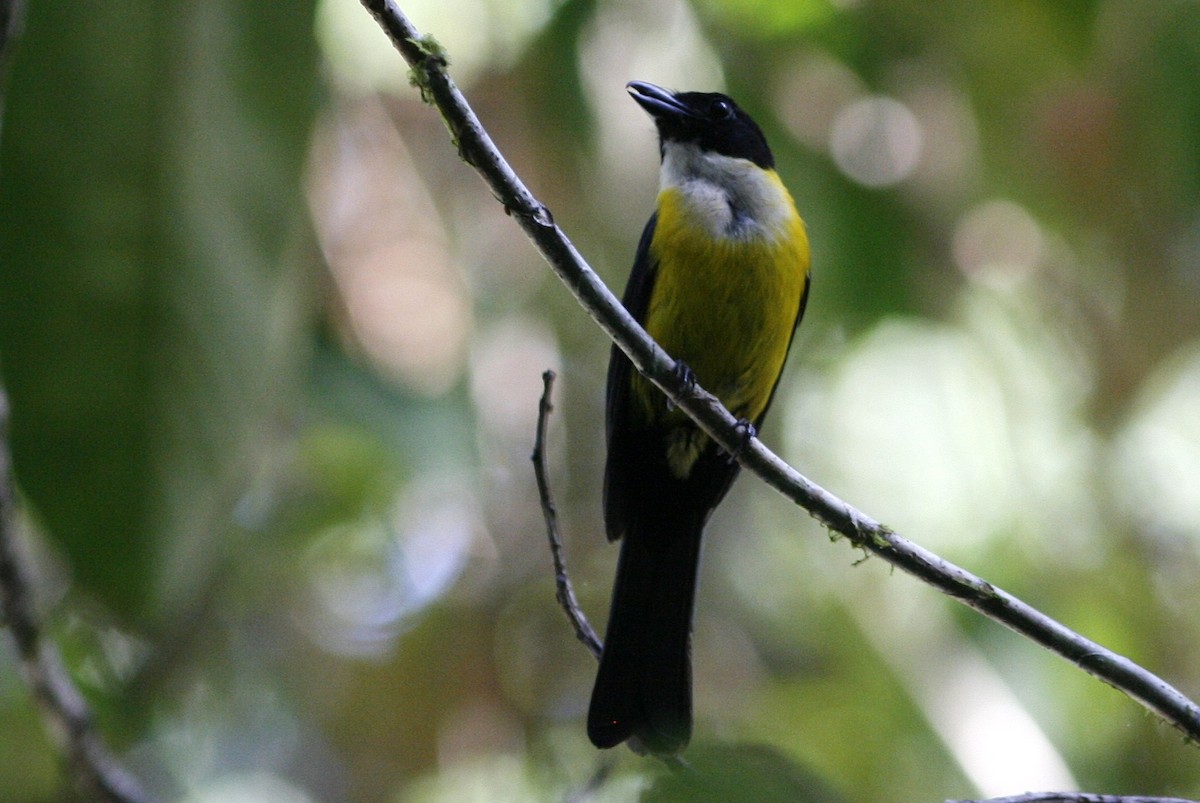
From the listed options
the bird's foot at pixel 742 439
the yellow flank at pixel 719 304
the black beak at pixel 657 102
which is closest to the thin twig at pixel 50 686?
the bird's foot at pixel 742 439

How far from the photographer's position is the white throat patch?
389cm

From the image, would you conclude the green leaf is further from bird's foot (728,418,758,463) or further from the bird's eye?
the bird's eye

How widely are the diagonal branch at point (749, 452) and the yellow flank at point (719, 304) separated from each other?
91 centimetres

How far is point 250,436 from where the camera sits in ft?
5.22

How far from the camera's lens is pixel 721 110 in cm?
453

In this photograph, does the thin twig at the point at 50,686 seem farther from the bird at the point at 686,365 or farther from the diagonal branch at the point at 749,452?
the bird at the point at 686,365

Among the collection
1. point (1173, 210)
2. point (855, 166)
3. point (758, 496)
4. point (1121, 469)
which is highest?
point (1173, 210)

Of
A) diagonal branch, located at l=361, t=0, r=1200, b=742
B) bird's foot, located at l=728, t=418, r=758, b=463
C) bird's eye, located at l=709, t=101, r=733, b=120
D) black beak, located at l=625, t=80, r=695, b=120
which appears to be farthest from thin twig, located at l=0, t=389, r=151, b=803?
bird's eye, located at l=709, t=101, r=733, b=120

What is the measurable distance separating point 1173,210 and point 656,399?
3037mm

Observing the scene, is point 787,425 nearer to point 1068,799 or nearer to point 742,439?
point 742,439

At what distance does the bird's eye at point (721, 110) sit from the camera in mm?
4496

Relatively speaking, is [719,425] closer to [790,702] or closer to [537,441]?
[537,441]

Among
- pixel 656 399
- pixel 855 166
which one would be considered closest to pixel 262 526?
pixel 656 399

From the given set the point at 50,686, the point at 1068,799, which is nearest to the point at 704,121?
the point at 50,686
